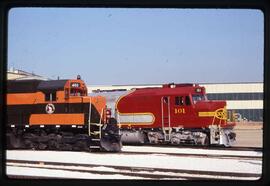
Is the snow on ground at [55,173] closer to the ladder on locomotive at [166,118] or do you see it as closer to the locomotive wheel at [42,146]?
the locomotive wheel at [42,146]

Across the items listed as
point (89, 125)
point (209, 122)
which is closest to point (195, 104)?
point (209, 122)

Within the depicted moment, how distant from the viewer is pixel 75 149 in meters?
5.46

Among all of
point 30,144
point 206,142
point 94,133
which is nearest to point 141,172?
point 30,144

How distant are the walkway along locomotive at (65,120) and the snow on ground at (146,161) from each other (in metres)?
0.37

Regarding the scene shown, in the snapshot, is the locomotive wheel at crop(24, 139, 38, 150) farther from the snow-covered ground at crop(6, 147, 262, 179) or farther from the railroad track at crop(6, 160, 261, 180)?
the railroad track at crop(6, 160, 261, 180)

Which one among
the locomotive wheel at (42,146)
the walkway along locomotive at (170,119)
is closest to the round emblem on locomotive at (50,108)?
the walkway along locomotive at (170,119)

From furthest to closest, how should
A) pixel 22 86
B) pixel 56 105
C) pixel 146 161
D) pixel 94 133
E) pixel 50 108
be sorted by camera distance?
pixel 56 105
pixel 50 108
pixel 94 133
pixel 22 86
pixel 146 161

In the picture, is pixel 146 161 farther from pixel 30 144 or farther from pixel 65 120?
pixel 65 120

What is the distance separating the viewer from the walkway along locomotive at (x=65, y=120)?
577 centimetres

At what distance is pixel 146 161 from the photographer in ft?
14.8

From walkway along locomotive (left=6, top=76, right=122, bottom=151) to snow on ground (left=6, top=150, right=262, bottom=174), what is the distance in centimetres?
37

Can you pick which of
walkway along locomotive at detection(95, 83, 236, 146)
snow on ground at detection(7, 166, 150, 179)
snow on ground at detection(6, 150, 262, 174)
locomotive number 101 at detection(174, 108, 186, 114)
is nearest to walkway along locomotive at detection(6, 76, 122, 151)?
snow on ground at detection(6, 150, 262, 174)

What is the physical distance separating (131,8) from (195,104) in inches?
259

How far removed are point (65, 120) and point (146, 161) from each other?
290cm
